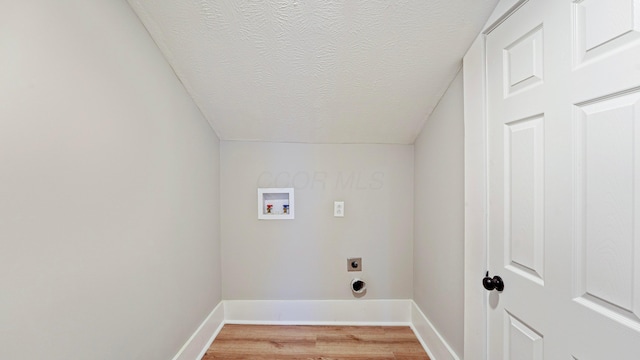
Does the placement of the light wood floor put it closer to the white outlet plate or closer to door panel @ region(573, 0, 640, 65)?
the white outlet plate

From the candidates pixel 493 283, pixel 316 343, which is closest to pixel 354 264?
pixel 316 343

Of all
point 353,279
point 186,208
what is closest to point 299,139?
point 186,208

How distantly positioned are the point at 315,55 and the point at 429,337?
186cm

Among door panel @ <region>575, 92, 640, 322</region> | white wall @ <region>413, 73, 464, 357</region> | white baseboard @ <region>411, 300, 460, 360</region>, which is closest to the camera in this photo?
door panel @ <region>575, 92, 640, 322</region>

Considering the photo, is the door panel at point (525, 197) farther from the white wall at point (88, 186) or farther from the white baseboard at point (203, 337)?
the white baseboard at point (203, 337)

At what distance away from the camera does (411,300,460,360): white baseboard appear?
4.76ft

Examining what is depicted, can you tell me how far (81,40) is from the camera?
85cm

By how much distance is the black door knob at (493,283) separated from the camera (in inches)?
40.1

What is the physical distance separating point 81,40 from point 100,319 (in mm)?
987

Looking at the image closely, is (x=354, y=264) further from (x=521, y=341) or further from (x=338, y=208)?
(x=521, y=341)

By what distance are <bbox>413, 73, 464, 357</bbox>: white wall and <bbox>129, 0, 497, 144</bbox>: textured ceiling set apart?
150 millimetres

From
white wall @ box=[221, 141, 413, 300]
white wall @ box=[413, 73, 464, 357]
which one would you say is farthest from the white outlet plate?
white wall @ box=[413, 73, 464, 357]

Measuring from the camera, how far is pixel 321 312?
198 cm

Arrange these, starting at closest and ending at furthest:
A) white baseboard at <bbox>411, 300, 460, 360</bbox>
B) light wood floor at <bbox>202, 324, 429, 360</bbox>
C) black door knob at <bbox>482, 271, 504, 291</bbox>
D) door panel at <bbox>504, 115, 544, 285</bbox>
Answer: door panel at <bbox>504, 115, 544, 285</bbox> → black door knob at <bbox>482, 271, 504, 291</bbox> → white baseboard at <bbox>411, 300, 460, 360</bbox> → light wood floor at <bbox>202, 324, 429, 360</bbox>
